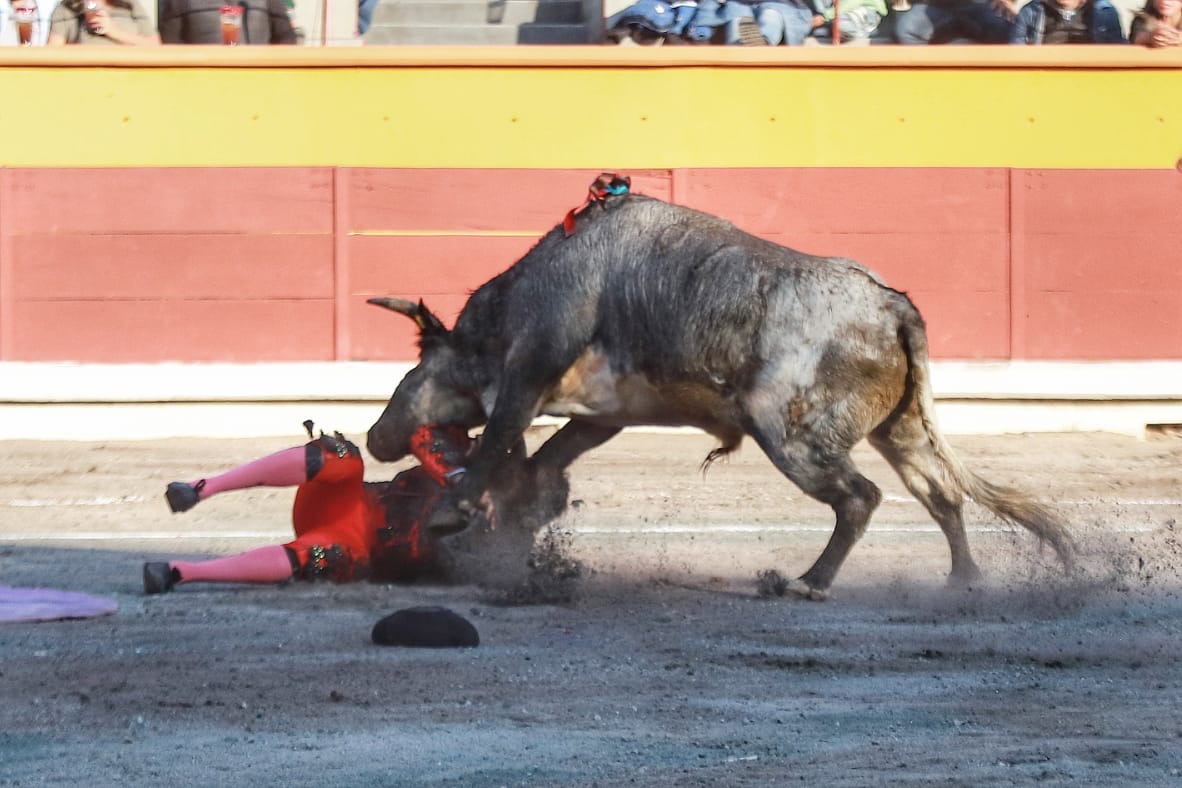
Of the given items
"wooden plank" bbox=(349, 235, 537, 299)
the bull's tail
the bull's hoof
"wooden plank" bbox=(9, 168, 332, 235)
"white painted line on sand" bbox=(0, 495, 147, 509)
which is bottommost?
"white painted line on sand" bbox=(0, 495, 147, 509)

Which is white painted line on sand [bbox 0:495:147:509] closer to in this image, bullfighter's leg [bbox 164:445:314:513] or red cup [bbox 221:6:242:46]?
bullfighter's leg [bbox 164:445:314:513]

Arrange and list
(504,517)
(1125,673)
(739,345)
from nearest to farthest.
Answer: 1. (1125,673)
2. (739,345)
3. (504,517)

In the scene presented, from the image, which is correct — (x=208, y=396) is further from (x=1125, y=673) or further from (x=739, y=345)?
(x=1125, y=673)

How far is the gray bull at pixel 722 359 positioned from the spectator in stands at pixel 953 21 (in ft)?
16.0

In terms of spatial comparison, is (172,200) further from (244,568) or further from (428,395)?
(244,568)

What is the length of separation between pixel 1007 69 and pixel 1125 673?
21.3 feet

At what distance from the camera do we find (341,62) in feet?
34.1

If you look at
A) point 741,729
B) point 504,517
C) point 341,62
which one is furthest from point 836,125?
point 741,729

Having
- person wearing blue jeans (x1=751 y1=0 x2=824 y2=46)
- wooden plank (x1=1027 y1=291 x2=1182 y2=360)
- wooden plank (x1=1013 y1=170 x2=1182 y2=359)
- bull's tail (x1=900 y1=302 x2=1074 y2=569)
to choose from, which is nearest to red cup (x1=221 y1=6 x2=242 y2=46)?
person wearing blue jeans (x1=751 y1=0 x2=824 y2=46)

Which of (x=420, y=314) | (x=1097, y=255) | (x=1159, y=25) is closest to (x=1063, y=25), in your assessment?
(x=1159, y=25)

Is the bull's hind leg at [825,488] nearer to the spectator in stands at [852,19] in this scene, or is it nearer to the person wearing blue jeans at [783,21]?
the person wearing blue jeans at [783,21]

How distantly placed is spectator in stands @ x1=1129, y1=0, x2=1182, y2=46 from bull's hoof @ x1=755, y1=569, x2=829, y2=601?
19.6 feet

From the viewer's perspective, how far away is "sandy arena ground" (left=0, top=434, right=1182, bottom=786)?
3775mm

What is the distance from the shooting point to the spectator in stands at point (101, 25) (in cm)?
1040
